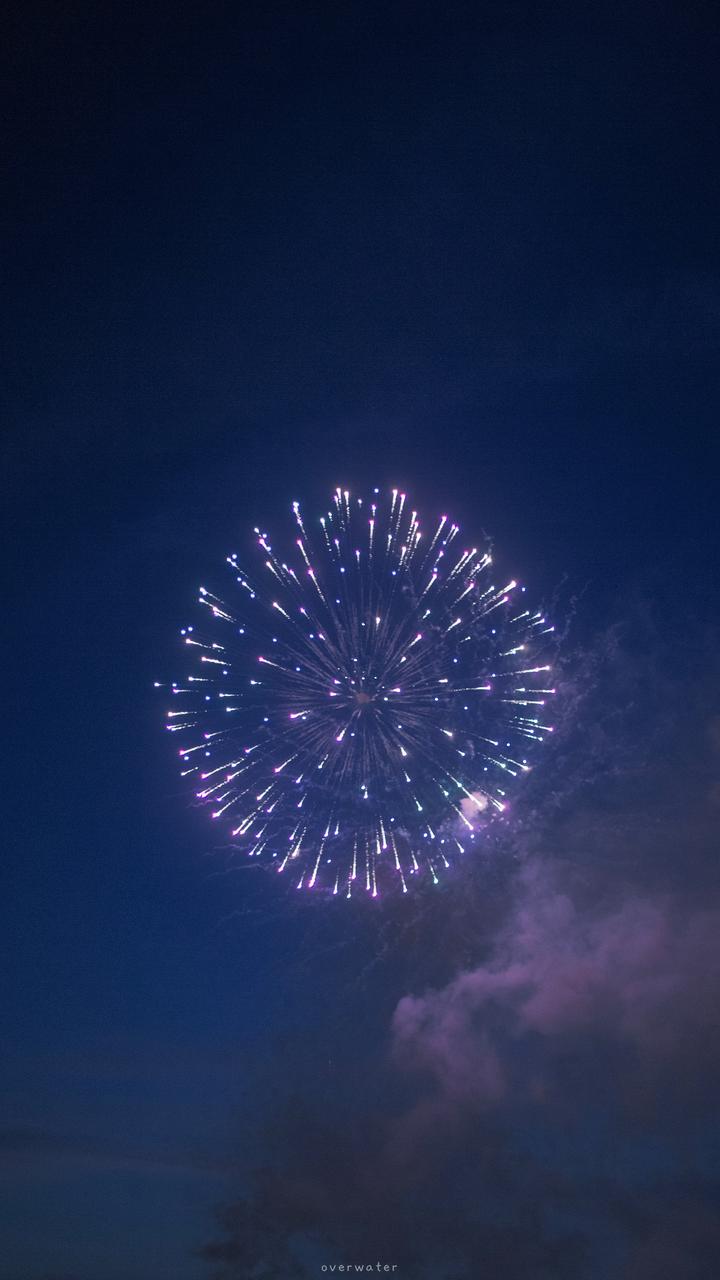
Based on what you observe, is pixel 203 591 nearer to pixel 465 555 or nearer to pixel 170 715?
pixel 170 715

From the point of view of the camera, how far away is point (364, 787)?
50156 millimetres

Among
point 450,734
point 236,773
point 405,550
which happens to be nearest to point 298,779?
point 236,773

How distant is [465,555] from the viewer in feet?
162

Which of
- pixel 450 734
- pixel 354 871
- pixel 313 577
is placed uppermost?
pixel 313 577

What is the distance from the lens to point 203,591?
4934 centimetres

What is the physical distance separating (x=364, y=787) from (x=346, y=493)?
34.8ft

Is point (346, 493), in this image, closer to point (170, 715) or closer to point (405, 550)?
point (405, 550)

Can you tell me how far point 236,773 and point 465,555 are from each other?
11389 millimetres

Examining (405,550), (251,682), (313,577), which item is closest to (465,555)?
(405,550)

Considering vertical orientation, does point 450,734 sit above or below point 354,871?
above

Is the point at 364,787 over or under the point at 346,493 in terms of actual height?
under

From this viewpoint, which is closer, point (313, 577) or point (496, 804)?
point (313, 577)

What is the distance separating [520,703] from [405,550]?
285 inches

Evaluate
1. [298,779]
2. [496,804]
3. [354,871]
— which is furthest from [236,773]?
[496,804]
